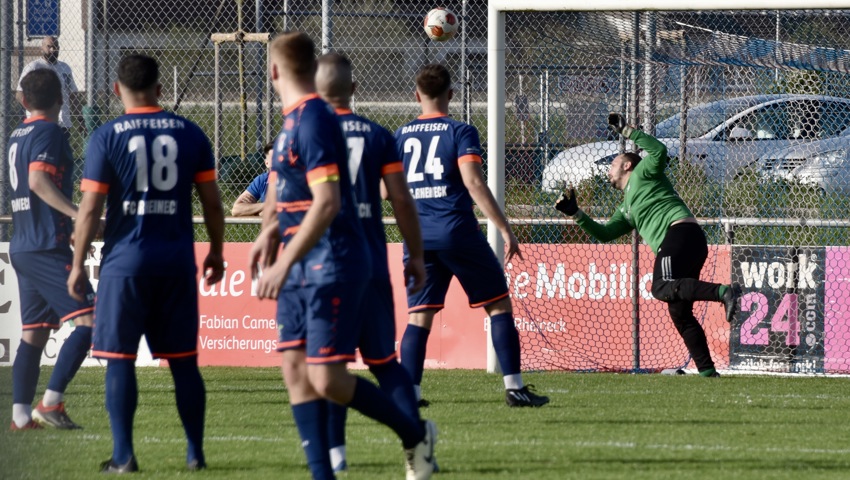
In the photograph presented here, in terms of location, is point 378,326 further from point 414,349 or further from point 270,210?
point 414,349

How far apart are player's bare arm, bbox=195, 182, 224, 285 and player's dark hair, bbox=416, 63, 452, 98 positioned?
2.26m

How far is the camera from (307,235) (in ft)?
16.0

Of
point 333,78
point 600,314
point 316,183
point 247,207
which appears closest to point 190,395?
point 333,78

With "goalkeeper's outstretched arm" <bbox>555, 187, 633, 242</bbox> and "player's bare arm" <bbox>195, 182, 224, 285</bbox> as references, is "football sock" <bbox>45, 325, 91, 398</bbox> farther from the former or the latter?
"goalkeeper's outstretched arm" <bbox>555, 187, 633, 242</bbox>

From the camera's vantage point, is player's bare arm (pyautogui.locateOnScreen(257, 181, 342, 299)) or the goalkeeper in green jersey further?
the goalkeeper in green jersey

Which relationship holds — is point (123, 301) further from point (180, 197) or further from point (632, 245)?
point (632, 245)

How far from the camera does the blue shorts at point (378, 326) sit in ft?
19.2

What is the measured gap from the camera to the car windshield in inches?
476

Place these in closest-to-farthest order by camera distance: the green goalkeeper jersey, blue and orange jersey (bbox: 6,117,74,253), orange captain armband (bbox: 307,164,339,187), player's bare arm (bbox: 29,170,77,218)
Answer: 1. orange captain armband (bbox: 307,164,339,187)
2. player's bare arm (bbox: 29,170,77,218)
3. blue and orange jersey (bbox: 6,117,74,253)
4. the green goalkeeper jersey

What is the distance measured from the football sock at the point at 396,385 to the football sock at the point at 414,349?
2.25 metres

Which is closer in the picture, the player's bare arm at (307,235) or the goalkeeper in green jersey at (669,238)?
the player's bare arm at (307,235)

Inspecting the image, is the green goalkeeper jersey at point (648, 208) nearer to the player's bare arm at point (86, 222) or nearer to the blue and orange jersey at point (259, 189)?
the blue and orange jersey at point (259, 189)

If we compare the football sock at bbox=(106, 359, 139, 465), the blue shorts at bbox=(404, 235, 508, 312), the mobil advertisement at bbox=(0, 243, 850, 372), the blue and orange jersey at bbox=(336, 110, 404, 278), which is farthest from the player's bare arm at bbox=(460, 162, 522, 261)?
the mobil advertisement at bbox=(0, 243, 850, 372)

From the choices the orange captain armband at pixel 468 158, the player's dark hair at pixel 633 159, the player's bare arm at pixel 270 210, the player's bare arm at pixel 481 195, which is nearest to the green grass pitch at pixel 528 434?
the player's bare arm at pixel 481 195
